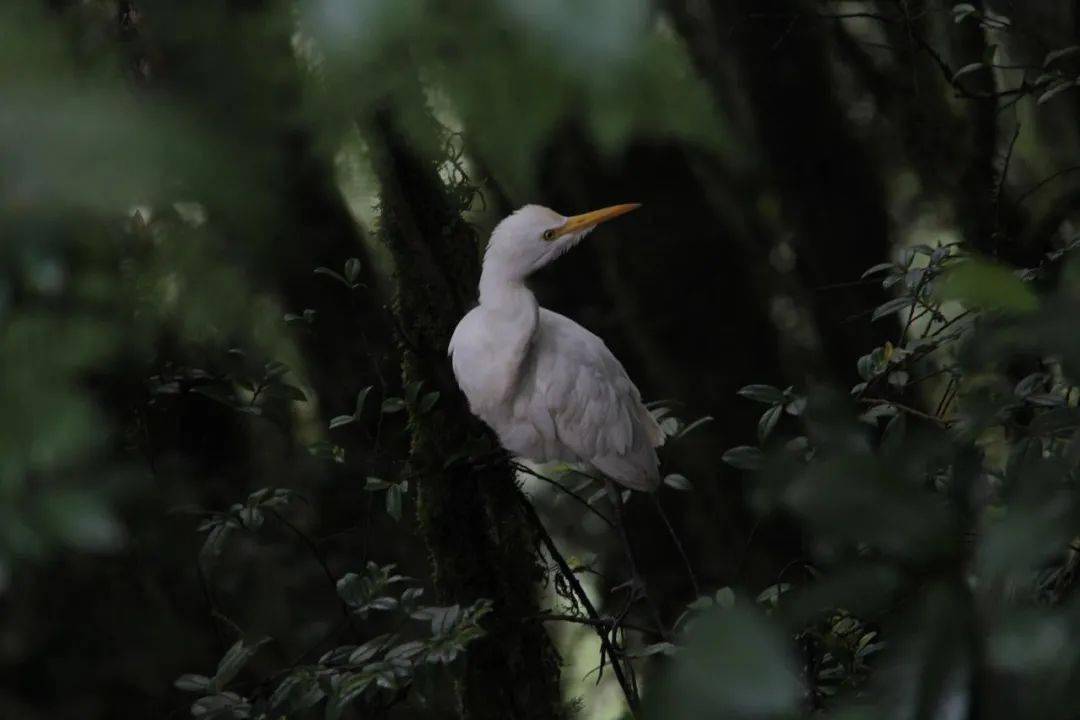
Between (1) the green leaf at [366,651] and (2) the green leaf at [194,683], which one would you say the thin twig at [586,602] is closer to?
(1) the green leaf at [366,651]

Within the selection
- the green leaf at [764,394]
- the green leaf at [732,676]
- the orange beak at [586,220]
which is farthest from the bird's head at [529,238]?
the green leaf at [732,676]

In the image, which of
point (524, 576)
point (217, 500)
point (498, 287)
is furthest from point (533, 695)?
point (217, 500)

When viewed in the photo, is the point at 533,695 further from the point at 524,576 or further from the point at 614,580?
the point at 614,580

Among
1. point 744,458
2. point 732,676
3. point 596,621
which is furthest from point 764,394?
point 732,676

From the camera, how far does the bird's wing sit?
1460mm

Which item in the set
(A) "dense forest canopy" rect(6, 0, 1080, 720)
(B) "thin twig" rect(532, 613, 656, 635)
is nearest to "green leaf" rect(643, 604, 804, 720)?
(A) "dense forest canopy" rect(6, 0, 1080, 720)

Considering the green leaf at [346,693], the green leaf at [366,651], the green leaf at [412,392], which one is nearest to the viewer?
the green leaf at [346,693]

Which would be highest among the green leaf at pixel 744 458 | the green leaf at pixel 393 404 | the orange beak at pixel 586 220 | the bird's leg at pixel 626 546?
the orange beak at pixel 586 220

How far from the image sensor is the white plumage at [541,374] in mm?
1392

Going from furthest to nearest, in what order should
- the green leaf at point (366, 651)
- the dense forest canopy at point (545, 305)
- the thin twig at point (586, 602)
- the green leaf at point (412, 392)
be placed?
1. the green leaf at point (412, 392)
2. the thin twig at point (586, 602)
3. the green leaf at point (366, 651)
4. the dense forest canopy at point (545, 305)

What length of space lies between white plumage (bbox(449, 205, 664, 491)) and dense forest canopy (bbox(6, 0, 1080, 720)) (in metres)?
0.05

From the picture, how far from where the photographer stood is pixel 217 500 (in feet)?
5.85

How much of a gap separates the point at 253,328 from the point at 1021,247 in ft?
6.55

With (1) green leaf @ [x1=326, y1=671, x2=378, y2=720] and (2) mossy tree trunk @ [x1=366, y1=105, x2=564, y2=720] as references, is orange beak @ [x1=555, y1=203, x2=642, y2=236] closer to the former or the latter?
(2) mossy tree trunk @ [x1=366, y1=105, x2=564, y2=720]
